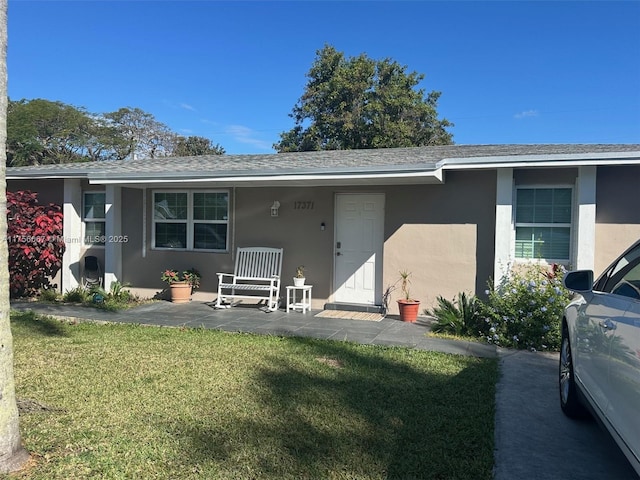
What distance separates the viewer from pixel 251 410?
417 centimetres

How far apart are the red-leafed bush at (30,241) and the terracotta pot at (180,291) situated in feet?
9.60

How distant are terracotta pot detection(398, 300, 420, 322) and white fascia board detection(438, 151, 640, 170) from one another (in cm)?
241

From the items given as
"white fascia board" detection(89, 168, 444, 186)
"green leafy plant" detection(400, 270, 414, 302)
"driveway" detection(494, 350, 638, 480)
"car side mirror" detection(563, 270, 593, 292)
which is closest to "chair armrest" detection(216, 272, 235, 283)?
"white fascia board" detection(89, 168, 444, 186)

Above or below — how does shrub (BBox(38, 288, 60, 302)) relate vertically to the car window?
below

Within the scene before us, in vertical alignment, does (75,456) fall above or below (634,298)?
below

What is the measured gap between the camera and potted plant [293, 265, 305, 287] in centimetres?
941

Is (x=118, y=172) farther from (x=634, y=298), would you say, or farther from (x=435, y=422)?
(x=634, y=298)

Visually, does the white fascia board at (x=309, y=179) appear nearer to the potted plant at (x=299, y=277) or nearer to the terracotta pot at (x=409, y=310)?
the potted plant at (x=299, y=277)

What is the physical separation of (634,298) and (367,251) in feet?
22.6

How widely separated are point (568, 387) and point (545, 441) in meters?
0.62

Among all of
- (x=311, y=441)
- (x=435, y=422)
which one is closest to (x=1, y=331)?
(x=311, y=441)

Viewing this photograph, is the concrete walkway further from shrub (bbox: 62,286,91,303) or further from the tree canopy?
the tree canopy

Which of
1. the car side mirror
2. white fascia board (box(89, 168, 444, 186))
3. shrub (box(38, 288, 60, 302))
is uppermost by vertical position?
white fascia board (box(89, 168, 444, 186))

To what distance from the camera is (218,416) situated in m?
4.02
